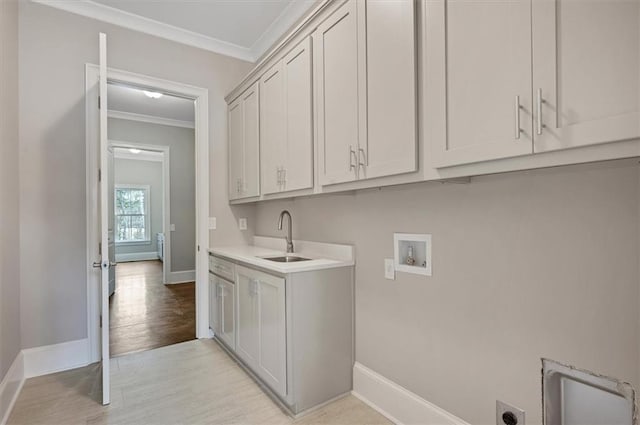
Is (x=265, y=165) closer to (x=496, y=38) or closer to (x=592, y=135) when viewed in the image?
(x=496, y=38)

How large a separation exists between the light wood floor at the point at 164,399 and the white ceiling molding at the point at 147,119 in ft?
13.3

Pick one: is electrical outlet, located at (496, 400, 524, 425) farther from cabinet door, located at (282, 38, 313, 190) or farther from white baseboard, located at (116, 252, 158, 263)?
white baseboard, located at (116, 252, 158, 263)

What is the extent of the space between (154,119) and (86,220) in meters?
3.35

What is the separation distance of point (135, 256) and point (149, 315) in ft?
21.3

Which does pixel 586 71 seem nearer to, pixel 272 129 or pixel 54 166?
pixel 272 129

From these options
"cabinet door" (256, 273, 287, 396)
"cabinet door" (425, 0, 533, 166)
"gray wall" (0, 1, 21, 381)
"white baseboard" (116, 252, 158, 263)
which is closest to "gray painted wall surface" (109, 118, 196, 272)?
"gray wall" (0, 1, 21, 381)

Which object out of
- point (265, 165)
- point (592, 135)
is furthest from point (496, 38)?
point (265, 165)

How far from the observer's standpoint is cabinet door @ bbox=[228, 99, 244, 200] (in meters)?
3.11

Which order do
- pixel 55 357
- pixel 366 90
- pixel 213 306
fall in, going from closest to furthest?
1. pixel 366 90
2. pixel 55 357
3. pixel 213 306

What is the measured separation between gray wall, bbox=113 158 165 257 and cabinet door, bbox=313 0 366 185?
8.78 metres

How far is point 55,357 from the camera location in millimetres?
2562

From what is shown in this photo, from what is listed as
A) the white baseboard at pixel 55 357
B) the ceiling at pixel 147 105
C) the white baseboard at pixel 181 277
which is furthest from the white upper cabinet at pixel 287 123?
the white baseboard at pixel 181 277

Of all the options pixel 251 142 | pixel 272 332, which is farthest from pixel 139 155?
pixel 272 332

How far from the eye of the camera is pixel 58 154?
262 centimetres
